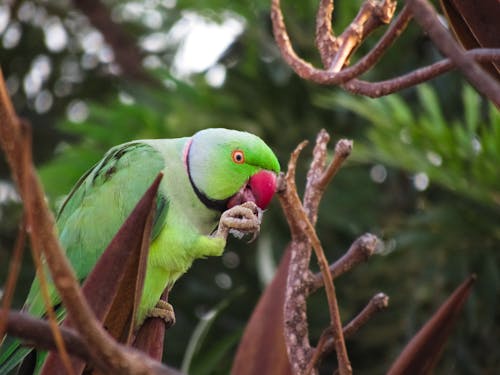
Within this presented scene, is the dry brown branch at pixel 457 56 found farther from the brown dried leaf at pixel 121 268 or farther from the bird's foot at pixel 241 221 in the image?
the bird's foot at pixel 241 221

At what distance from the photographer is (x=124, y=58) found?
3346mm

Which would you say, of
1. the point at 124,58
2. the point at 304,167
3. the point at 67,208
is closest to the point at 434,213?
the point at 304,167

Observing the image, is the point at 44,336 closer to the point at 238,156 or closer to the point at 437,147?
the point at 238,156

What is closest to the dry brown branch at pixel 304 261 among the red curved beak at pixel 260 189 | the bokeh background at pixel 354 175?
the red curved beak at pixel 260 189

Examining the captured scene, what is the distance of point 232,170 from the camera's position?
1608 millimetres

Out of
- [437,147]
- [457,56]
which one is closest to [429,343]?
[457,56]

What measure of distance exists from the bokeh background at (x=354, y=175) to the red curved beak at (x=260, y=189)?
1.69 feet

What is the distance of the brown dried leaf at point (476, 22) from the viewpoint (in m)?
0.98

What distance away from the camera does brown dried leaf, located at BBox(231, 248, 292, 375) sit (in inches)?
50.7

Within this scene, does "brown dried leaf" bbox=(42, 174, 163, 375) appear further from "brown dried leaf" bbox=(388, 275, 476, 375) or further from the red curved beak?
the red curved beak

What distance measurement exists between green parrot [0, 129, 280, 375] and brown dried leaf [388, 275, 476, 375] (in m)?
0.36

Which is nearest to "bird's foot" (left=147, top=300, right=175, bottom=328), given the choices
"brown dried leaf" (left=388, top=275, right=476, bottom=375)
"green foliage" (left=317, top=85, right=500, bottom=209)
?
"brown dried leaf" (left=388, top=275, right=476, bottom=375)

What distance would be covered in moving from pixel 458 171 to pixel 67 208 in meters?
1.08

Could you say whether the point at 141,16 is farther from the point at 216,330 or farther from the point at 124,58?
the point at 216,330
